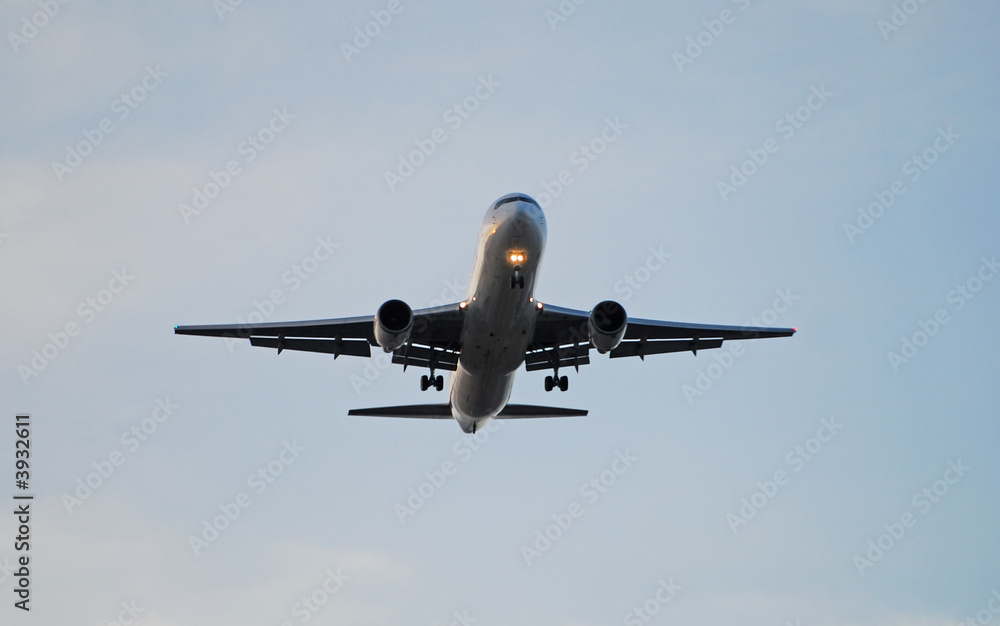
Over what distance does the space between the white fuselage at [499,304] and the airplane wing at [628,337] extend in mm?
1689

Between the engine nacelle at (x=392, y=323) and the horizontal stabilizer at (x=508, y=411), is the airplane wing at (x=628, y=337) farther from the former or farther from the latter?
the engine nacelle at (x=392, y=323)

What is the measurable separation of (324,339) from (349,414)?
2.84 m

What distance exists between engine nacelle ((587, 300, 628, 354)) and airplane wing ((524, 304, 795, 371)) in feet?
6.36

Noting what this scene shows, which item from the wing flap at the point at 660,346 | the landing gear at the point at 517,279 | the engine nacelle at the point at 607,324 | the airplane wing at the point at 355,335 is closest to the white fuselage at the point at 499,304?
the landing gear at the point at 517,279

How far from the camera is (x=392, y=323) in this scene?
1400 inches

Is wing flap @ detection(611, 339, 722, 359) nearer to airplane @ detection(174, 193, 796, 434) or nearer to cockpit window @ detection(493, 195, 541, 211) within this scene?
airplane @ detection(174, 193, 796, 434)

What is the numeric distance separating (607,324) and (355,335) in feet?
28.7

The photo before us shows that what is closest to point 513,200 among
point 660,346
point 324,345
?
point 324,345

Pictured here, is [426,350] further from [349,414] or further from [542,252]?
[542,252]

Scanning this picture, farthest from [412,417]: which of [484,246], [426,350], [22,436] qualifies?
[22,436]

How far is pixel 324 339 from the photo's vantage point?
135ft

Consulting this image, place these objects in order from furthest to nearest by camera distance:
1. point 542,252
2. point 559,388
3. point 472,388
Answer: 1. point 559,388
2. point 472,388
3. point 542,252

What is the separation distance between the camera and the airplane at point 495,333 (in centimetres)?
3434

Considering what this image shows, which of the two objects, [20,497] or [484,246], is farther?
[20,497]
